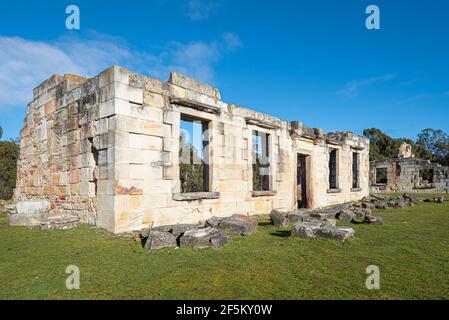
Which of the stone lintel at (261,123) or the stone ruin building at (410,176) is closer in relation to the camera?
the stone lintel at (261,123)

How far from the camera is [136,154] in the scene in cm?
680

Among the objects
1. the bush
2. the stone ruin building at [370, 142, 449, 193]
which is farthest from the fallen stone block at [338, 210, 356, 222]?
the stone ruin building at [370, 142, 449, 193]

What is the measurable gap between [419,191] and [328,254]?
24.4 metres

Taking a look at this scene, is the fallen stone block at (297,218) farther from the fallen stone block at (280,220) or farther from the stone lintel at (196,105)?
the stone lintel at (196,105)

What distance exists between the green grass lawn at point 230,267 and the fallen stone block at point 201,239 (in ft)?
0.57

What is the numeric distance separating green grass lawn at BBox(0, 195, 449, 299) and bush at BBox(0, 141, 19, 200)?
16.0 metres

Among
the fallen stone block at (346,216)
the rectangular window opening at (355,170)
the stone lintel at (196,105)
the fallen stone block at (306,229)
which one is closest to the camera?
the fallen stone block at (306,229)

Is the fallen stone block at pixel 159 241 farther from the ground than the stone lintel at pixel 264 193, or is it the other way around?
the stone lintel at pixel 264 193

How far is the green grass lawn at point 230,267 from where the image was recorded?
3436mm

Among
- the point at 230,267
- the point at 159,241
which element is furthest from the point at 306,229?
the point at 159,241

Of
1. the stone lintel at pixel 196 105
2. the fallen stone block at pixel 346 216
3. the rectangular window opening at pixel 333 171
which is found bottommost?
the fallen stone block at pixel 346 216

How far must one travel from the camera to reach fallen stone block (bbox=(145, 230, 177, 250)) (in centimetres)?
537

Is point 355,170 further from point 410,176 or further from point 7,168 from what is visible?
point 7,168

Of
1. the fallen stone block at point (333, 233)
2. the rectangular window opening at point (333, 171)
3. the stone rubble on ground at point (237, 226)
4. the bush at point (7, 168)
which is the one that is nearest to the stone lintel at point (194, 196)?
the stone rubble on ground at point (237, 226)
